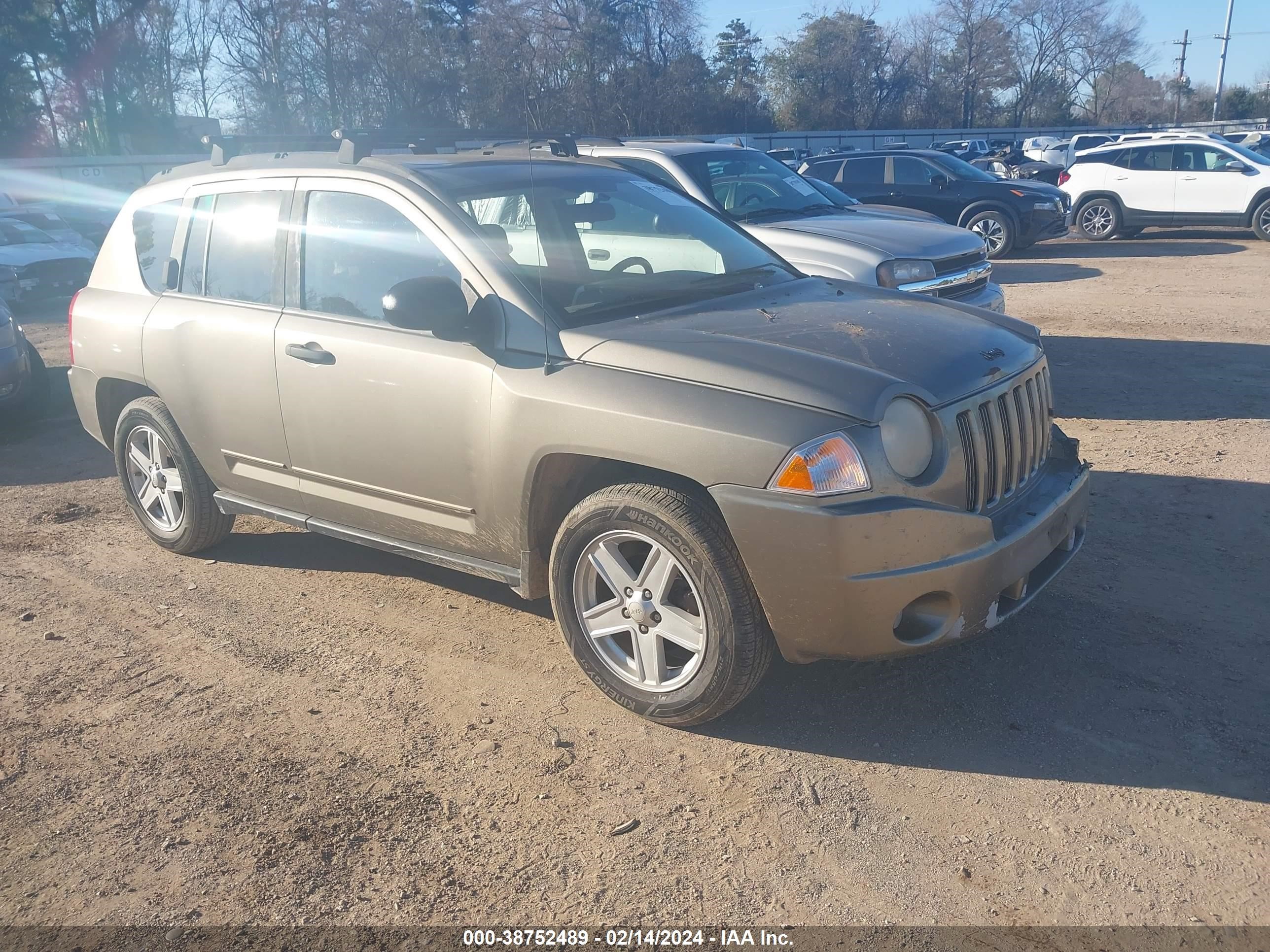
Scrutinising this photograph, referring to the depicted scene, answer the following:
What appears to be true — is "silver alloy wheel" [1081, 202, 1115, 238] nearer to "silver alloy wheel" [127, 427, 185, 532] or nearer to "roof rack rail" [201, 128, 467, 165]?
"roof rack rail" [201, 128, 467, 165]

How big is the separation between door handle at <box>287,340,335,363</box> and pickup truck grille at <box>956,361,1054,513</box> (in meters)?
2.46

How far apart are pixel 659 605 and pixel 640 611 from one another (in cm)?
8

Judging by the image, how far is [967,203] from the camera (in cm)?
1650

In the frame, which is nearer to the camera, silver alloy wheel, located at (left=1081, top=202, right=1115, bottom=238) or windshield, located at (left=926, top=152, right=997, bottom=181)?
windshield, located at (left=926, top=152, right=997, bottom=181)

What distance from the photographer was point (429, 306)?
3775 mm

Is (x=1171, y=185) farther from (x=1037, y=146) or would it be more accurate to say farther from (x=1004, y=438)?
(x=1037, y=146)

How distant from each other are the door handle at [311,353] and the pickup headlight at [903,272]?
14.6 ft

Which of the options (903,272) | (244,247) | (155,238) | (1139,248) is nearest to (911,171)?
(1139,248)

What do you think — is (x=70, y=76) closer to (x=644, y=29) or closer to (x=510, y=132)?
(x=644, y=29)

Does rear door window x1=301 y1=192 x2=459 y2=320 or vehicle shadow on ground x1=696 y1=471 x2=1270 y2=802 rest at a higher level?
rear door window x1=301 y1=192 x2=459 y2=320

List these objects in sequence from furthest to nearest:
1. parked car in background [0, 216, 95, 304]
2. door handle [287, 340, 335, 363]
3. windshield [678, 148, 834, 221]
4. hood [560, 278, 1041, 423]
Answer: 1. parked car in background [0, 216, 95, 304]
2. windshield [678, 148, 834, 221]
3. door handle [287, 340, 335, 363]
4. hood [560, 278, 1041, 423]

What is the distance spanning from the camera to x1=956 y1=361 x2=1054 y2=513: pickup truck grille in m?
3.47

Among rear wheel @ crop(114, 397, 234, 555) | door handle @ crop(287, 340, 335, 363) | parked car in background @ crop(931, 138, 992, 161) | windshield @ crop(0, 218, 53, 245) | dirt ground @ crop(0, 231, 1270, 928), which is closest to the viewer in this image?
dirt ground @ crop(0, 231, 1270, 928)

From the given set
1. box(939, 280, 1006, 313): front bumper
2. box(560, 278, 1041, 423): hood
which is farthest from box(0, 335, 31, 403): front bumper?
box(939, 280, 1006, 313): front bumper
